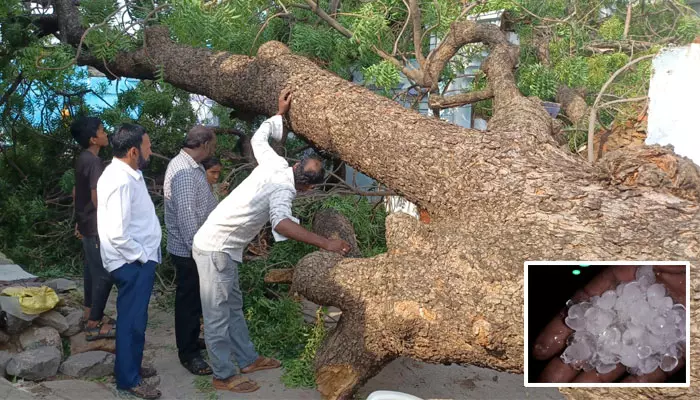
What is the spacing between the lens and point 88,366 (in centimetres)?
409

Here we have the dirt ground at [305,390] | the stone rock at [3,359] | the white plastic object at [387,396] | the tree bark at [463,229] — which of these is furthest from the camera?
the stone rock at [3,359]

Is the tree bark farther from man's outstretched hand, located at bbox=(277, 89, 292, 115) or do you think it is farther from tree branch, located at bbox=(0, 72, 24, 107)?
tree branch, located at bbox=(0, 72, 24, 107)

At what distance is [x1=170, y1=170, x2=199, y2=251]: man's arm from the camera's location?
162 inches

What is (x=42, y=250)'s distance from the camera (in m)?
6.57

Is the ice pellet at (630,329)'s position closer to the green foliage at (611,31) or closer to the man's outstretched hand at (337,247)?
the man's outstretched hand at (337,247)

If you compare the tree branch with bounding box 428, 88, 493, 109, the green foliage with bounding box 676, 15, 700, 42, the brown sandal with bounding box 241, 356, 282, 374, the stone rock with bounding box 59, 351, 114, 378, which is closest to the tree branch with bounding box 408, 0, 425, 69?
the tree branch with bounding box 428, 88, 493, 109

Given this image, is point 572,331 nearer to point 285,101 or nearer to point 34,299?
point 285,101

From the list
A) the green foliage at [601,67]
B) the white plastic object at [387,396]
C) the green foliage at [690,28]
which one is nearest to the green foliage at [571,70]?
the green foliage at [601,67]

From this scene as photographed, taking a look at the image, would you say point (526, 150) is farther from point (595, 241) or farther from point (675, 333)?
point (675, 333)

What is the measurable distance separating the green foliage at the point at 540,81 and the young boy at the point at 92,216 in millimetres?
3399

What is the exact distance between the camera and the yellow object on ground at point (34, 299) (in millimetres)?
4426

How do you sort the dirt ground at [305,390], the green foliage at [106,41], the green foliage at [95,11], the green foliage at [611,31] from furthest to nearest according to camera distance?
the green foliage at [611,31], the green foliage at [95,11], the green foliage at [106,41], the dirt ground at [305,390]

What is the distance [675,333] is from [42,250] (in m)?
6.07

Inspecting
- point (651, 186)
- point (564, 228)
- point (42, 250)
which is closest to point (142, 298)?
point (564, 228)
